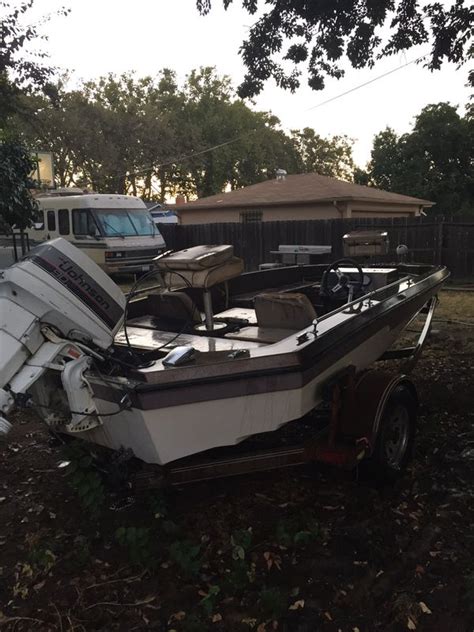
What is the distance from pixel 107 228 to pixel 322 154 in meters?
36.4

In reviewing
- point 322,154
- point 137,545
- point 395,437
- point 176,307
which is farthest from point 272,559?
point 322,154

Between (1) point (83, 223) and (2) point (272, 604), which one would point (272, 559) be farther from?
(1) point (83, 223)

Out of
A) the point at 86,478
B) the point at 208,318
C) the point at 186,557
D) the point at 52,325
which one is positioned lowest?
the point at 186,557

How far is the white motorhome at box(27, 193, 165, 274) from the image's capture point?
13745mm

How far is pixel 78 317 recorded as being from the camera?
2.76 metres

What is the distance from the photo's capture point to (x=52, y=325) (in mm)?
2676

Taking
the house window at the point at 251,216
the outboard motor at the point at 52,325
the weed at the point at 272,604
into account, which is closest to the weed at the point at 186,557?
the weed at the point at 272,604

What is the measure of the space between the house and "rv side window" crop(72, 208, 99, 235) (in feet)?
23.4

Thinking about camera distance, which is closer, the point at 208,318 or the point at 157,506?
the point at 157,506

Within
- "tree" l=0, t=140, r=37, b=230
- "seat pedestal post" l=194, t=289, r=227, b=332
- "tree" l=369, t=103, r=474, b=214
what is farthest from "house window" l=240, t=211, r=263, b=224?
"seat pedestal post" l=194, t=289, r=227, b=332

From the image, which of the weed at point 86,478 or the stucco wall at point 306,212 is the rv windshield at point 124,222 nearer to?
the stucco wall at point 306,212

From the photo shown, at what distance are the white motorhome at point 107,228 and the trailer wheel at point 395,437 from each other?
10769mm

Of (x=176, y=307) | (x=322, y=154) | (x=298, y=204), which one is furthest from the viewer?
(x=322, y=154)

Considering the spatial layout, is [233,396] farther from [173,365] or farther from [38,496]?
[38,496]
